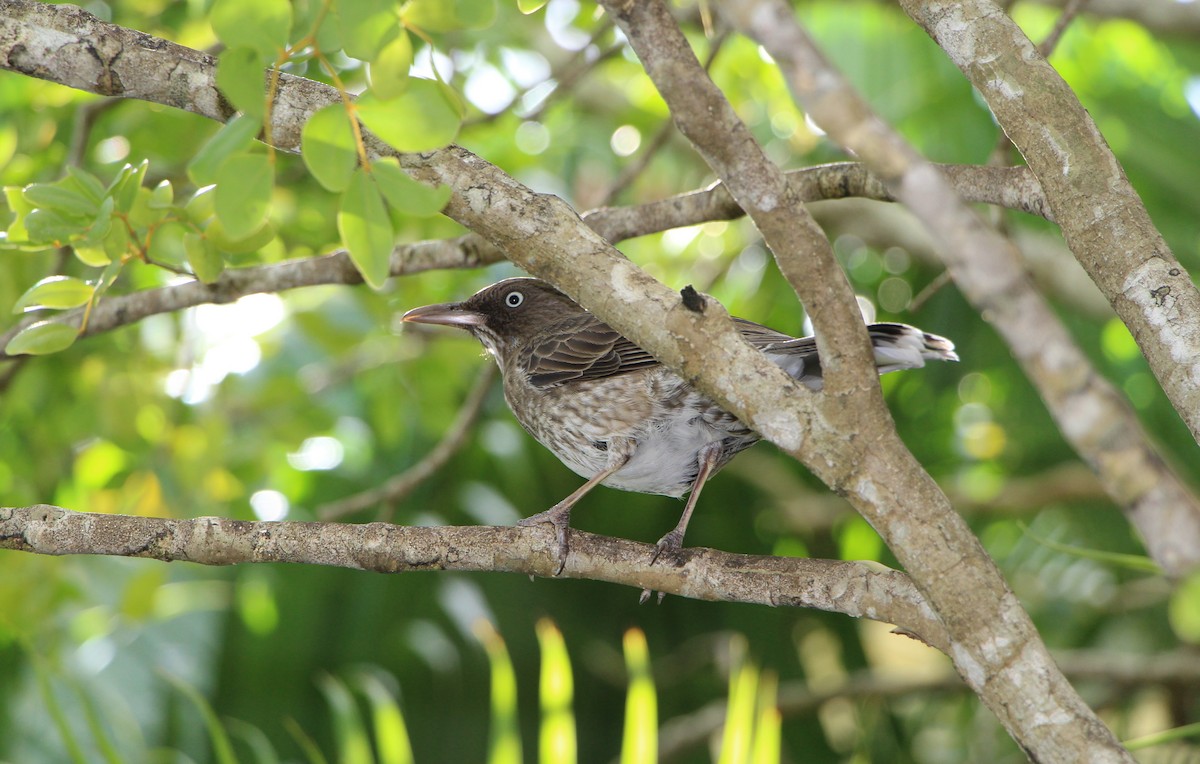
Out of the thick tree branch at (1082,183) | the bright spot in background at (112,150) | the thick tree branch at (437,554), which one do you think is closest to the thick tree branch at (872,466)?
the thick tree branch at (437,554)

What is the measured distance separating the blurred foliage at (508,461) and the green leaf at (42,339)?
140cm

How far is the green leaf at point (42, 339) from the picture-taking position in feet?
7.34

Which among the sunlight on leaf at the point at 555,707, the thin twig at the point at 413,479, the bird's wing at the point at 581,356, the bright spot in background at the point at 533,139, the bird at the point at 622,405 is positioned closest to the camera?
the sunlight on leaf at the point at 555,707

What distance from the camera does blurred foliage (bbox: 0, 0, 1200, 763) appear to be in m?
3.93

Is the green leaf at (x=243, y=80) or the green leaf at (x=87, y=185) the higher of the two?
the green leaf at (x=243, y=80)

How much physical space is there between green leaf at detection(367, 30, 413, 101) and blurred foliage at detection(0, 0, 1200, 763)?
2.16 metres

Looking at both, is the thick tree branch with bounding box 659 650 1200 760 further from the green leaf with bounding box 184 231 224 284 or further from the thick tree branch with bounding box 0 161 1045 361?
the green leaf with bounding box 184 231 224 284

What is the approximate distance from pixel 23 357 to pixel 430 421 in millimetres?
1700

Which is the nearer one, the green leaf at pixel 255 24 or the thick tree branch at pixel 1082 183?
the green leaf at pixel 255 24

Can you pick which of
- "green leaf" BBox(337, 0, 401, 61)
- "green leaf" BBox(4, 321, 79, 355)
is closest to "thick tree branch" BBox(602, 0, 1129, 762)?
"green leaf" BBox(337, 0, 401, 61)

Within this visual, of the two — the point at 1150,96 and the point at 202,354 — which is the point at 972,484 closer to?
the point at 1150,96

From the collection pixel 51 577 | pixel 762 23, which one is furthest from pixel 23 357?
pixel 762 23

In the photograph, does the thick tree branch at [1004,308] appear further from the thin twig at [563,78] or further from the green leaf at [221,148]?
the thin twig at [563,78]

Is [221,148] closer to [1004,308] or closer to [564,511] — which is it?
[1004,308]
